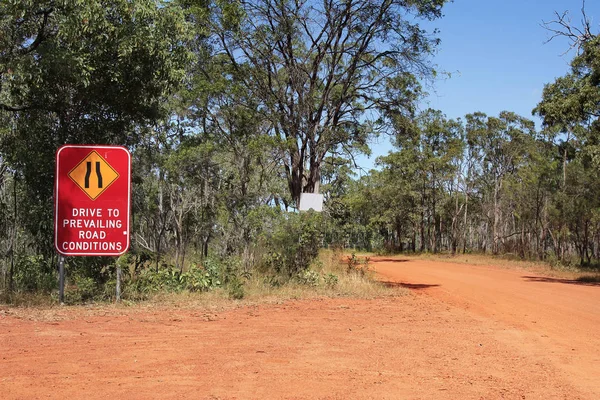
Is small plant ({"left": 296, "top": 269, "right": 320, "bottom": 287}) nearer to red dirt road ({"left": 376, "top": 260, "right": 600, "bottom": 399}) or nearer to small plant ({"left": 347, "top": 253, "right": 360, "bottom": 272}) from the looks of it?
small plant ({"left": 347, "top": 253, "right": 360, "bottom": 272})

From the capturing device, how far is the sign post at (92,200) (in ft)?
35.3

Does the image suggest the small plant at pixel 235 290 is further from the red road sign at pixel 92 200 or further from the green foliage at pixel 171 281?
the red road sign at pixel 92 200

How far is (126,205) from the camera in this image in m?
11.2

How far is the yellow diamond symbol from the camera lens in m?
10.8

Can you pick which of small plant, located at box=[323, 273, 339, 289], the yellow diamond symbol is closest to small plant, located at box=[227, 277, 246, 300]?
small plant, located at box=[323, 273, 339, 289]

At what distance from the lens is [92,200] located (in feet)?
36.2

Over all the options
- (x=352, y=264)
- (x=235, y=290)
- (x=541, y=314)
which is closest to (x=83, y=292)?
(x=235, y=290)

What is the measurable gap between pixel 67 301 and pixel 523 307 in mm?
9456

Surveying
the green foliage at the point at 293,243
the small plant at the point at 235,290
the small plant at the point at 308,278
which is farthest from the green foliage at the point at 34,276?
the small plant at the point at 308,278

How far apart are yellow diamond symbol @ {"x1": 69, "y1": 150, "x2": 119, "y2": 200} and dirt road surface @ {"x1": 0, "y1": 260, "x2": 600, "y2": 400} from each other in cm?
239

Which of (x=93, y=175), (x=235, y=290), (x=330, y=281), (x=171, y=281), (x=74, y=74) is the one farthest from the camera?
(x=330, y=281)

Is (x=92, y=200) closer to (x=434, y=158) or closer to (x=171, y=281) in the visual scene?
(x=171, y=281)

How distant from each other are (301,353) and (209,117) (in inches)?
512

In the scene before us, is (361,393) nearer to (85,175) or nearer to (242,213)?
(85,175)
